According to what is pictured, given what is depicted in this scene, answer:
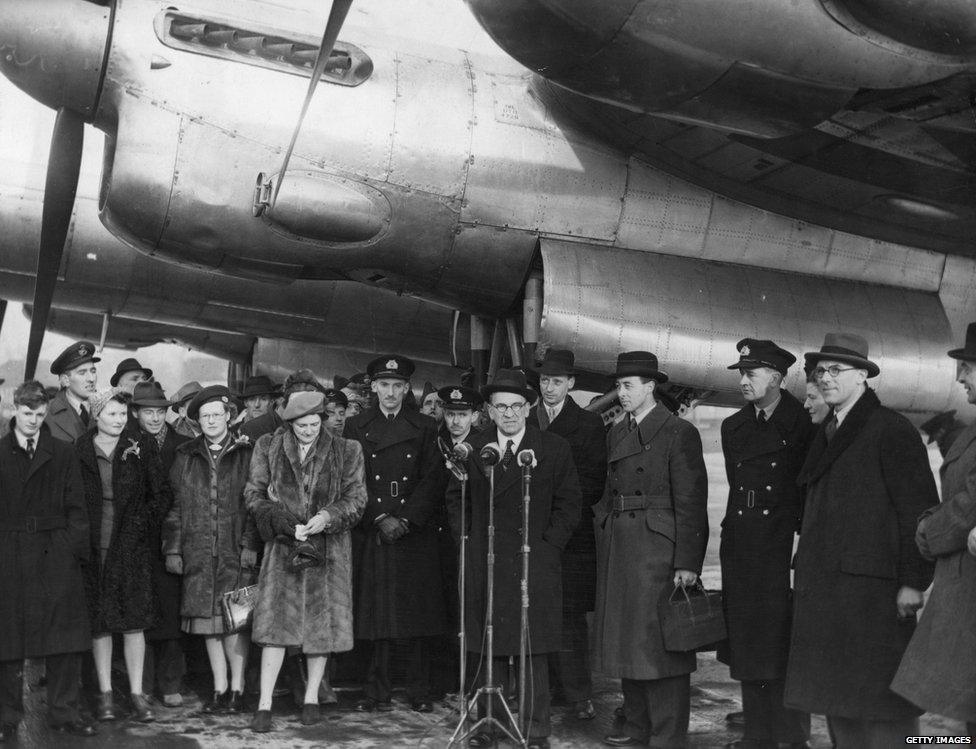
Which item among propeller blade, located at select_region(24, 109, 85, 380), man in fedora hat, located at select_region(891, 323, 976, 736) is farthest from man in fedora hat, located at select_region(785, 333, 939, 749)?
propeller blade, located at select_region(24, 109, 85, 380)

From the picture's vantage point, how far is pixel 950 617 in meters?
3.93

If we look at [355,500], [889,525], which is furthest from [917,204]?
[355,500]

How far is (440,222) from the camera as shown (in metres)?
6.84

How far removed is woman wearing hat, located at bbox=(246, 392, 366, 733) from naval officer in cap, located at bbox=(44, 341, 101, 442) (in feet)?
5.29

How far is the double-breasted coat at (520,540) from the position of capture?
212 inches

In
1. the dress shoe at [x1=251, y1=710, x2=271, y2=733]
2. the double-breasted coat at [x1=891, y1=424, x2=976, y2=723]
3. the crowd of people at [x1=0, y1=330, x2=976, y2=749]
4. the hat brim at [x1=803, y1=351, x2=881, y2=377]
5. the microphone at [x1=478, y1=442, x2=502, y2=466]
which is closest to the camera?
the double-breasted coat at [x1=891, y1=424, x2=976, y2=723]

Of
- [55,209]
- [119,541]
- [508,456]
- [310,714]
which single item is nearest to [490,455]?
[508,456]

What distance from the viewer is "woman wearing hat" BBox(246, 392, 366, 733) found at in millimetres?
5707

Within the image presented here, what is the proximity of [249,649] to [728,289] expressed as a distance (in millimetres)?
3716

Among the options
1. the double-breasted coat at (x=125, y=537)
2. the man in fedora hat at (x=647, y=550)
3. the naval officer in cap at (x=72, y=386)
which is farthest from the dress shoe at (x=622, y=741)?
the naval officer in cap at (x=72, y=386)

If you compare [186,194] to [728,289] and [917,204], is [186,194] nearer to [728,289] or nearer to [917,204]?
[728,289]

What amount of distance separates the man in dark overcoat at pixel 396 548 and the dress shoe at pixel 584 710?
80cm

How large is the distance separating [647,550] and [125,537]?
2.70 metres

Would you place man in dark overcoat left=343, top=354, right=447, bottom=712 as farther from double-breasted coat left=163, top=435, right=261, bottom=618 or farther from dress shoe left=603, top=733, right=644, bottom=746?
dress shoe left=603, top=733, right=644, bottom=746
